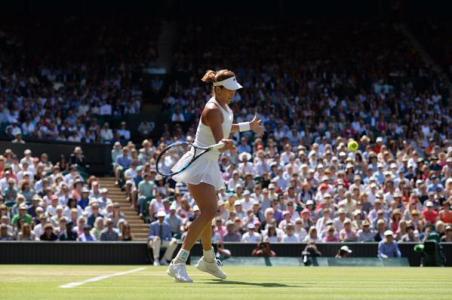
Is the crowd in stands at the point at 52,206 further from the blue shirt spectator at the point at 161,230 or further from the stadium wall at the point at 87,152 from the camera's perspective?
the stadium wall at the point at 87,152

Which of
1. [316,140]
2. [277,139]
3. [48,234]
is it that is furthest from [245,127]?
[277,139]

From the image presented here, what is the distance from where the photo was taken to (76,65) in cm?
3359

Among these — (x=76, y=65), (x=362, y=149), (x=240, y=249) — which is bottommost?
(x=240, y=249)

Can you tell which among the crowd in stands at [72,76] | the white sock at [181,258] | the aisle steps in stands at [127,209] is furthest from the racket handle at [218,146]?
the crowd in stands at [72,76]

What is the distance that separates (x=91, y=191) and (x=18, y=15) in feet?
59.3

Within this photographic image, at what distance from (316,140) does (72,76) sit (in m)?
8.78

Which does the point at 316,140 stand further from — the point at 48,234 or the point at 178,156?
the point at 178,156

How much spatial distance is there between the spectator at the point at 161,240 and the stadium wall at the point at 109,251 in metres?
0.30

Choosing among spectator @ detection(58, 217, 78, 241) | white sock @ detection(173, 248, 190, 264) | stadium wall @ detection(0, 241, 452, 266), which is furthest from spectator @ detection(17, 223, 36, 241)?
white sock @ detection(173, 248, 190, 264)

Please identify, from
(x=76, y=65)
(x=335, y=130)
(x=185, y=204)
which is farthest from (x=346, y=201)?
(x=76, y=65)

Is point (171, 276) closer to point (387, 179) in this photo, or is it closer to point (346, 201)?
point (346, 201)

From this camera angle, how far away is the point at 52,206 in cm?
2045

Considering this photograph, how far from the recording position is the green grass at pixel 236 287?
796 centimetres

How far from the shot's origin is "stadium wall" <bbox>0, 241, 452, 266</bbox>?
17516mm
